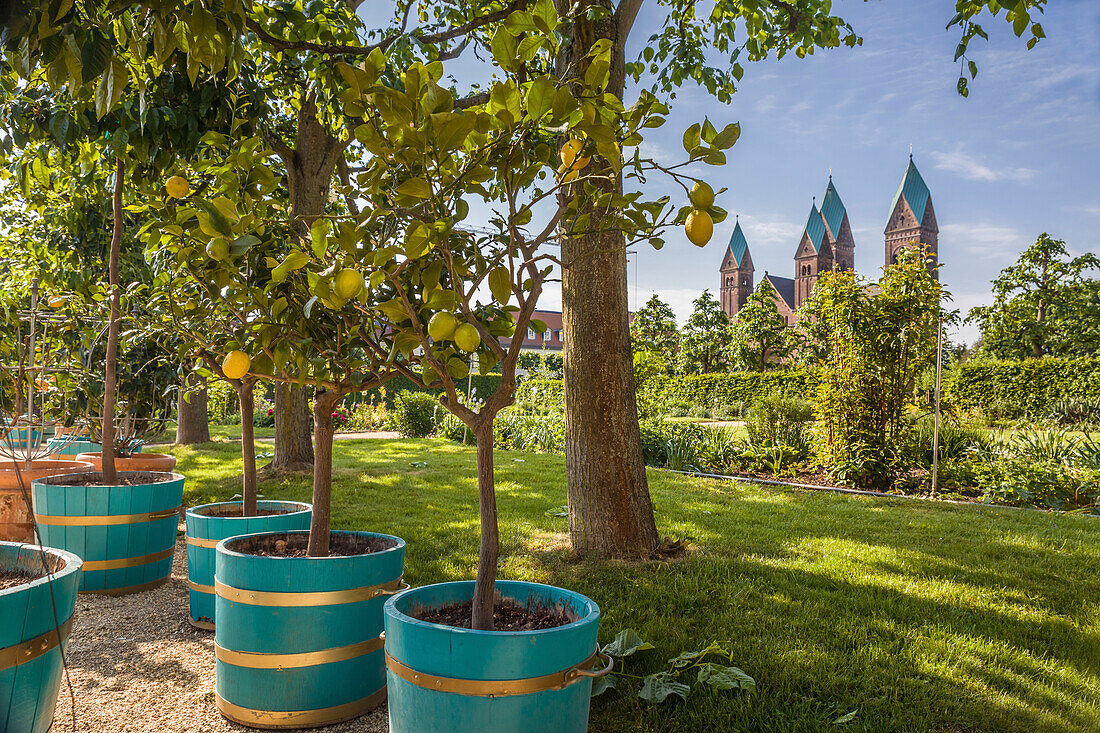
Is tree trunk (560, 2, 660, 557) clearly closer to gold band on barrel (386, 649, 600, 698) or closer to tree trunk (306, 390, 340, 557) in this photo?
tree trunk (306, 390, 340, 557)

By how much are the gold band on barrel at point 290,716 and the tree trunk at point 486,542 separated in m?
0.83

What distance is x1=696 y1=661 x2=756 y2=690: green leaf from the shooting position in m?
2.36

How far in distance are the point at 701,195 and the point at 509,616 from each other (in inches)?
54.9

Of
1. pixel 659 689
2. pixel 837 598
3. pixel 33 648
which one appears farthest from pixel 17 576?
pixel 837 598

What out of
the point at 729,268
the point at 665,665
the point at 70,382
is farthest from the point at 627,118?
the point at 729,268

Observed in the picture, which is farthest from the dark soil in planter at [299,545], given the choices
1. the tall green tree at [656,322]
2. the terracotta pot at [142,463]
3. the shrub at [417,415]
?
the tall green tree at [656,322]

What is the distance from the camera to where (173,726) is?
2.39 metres

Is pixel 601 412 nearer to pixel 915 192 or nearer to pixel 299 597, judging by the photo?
pixel 299 597

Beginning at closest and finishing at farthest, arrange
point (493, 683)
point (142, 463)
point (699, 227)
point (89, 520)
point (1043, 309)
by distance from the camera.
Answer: point (699, 227), point (493, 683), point (89, 520), point (142, 463), point (1043, 309)

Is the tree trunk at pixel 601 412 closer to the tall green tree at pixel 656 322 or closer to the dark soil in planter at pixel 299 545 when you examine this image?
the dark soil in planter at pixel 299 545

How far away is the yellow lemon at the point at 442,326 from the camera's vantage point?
4.75 feet

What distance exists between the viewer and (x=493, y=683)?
1.65 metres

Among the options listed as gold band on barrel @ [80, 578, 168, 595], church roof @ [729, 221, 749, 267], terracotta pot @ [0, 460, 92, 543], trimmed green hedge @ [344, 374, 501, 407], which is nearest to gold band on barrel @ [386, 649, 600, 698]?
gold band on barrel @ [80, 578, 168, 595]

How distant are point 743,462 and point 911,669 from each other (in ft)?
19.1
